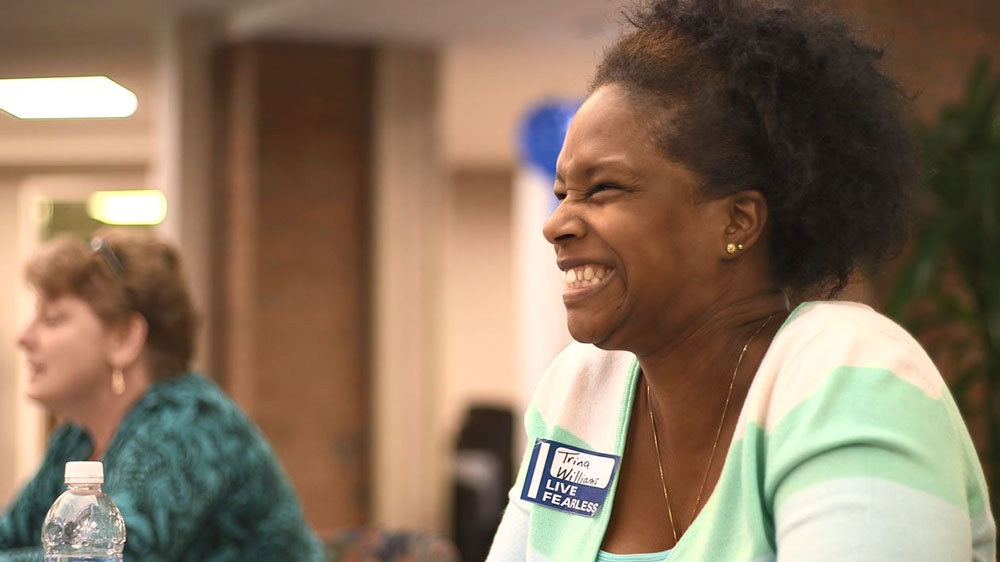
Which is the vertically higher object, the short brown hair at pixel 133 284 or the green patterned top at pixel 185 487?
the short brown hair at pixel 133 284

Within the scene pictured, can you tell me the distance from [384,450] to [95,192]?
8.98ft

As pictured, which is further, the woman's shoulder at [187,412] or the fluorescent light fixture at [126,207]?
the fluorescent light fixture at [126,207]

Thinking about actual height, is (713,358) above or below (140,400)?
above

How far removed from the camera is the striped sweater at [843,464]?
3.23 ft

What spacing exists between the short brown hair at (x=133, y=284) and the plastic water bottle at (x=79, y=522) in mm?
865

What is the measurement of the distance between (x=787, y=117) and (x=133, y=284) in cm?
157

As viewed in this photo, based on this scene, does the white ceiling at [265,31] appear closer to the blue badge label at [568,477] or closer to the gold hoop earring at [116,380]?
the gold hoop earring at [116,380]

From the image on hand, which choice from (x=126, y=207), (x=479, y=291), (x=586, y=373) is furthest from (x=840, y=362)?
(x=479, y=291)

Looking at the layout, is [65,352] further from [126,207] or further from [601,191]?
[126,207]

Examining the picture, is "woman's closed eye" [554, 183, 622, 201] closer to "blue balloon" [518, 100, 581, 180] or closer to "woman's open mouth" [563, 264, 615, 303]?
"woman's open mouth" [563, 264, 615, 303]

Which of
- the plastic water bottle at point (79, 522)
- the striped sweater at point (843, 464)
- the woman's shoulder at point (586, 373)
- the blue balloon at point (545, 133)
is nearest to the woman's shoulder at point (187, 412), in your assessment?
the plastic water bottle at point (79, 522)

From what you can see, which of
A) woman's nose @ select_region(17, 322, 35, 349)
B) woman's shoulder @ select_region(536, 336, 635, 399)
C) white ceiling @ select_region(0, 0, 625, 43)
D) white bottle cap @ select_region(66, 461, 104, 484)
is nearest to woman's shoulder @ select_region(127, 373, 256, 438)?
woman's nose @ select_region(17, 322, 35, 349)

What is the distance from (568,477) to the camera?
4.58 ft

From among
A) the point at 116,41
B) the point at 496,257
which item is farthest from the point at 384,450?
the point at 496,257
